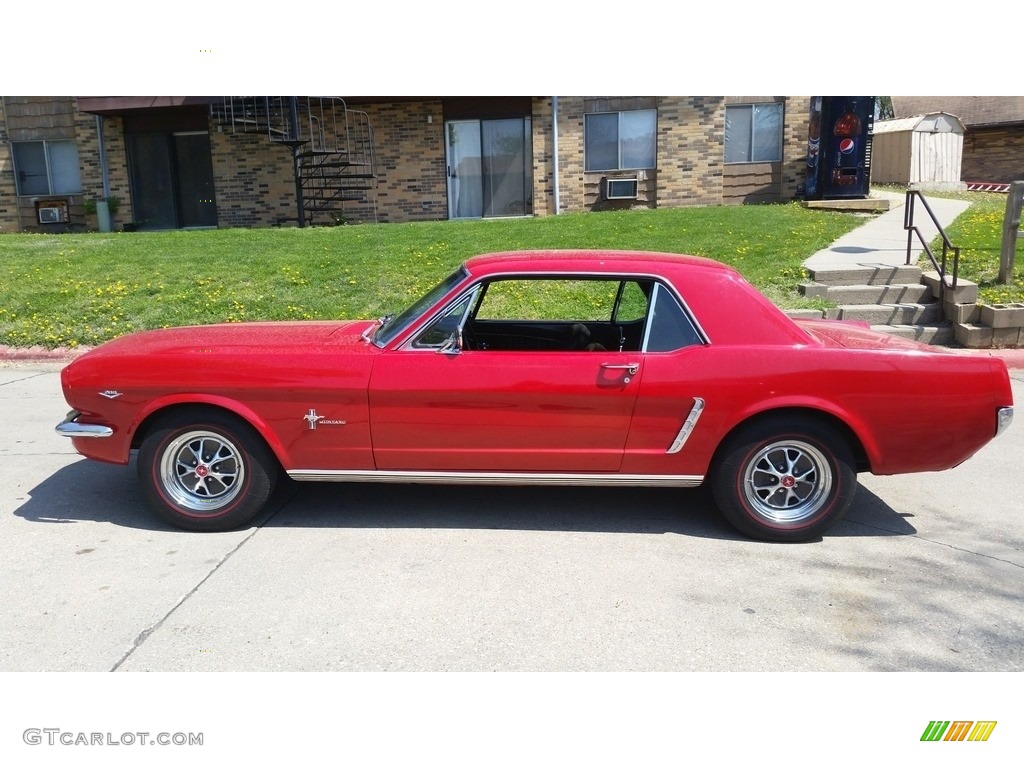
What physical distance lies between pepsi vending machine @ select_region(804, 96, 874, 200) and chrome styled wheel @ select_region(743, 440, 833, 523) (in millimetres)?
14972

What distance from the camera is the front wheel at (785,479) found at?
14.6 feet

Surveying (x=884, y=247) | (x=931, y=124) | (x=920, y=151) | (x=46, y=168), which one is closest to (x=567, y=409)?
(x=884, y=247)

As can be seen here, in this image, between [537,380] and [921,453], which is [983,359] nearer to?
[921,453]

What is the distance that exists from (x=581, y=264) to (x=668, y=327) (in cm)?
59

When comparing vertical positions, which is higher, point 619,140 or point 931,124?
point 931,124

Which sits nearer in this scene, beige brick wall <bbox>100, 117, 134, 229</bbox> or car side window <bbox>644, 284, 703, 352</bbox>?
car side window <bbox>644, 284, 703, 352</bbox>

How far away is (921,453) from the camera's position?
447 cm

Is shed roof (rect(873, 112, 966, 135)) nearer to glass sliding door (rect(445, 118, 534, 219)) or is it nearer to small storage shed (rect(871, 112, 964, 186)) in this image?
small storage shed (rect(871, 112, 964, 186))

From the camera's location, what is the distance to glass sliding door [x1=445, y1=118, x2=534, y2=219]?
1941cm

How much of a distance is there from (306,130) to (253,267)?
8254mm

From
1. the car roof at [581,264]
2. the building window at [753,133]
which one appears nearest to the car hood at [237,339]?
the car roof at [581,264]

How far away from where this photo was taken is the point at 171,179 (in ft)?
65.7

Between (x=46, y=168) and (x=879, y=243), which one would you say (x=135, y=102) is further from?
(x=879, y=243)

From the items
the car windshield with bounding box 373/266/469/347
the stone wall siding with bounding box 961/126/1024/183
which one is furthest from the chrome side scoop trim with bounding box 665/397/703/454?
the stone wall siding with bounding box 961/126/1024/183
